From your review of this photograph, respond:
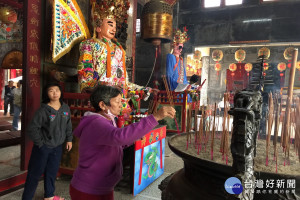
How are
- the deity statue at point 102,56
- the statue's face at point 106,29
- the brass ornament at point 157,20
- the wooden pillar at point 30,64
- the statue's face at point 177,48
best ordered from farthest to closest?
the statue's face at point 177,48 < the brass ornament at point 157,20 < the statue's face at point 106,29 < the deity statue at point 102,56 < the wooden pillar at point 30,64

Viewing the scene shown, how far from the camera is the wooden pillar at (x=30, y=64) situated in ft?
7.57

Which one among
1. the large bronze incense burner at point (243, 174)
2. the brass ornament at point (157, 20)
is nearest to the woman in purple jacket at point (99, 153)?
the large bronze incense burner at point (243, 174)

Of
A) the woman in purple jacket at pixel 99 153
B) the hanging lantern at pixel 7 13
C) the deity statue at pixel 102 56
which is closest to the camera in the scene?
the woman in purple jacket at pixel 99 153

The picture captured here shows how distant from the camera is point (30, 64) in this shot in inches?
92.5

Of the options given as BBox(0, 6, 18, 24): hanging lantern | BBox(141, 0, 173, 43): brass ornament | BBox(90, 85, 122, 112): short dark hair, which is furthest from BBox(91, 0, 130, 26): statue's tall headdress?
BBox(0, 6, 18, 24): hanging lantern

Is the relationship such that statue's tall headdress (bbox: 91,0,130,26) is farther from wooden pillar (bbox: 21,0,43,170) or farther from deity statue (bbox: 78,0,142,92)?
wooden pillar (bbox: 21,0,43,170)

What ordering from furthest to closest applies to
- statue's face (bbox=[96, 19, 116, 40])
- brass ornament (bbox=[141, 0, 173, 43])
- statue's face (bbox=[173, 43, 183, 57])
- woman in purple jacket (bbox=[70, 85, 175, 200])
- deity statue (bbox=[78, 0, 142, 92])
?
statue's face (bbox=[173, 43, 183, 57]) → brass ornament (bbox=[141, 0, 173, 43]) → statue's face (bbox=[96, 19, 116, 40]) → deity statue (bbox=[78, 0, 142, 92]) → woman in purple jacket (bbox=[70, 85, 175, 200])

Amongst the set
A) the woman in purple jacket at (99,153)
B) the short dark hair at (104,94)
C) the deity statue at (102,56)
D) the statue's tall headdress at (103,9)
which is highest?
the statue's tall headdress at (103,9)

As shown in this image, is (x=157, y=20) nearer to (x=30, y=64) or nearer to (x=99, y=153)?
(x=30, y=64)

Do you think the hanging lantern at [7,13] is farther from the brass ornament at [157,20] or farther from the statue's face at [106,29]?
the statue's face at [106,29]

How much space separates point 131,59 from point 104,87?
288 centimetres

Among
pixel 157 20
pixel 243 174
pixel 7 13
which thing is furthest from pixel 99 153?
pixel 7 13

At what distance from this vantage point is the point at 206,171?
1.05 metres

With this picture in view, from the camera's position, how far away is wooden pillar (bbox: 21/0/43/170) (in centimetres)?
231
